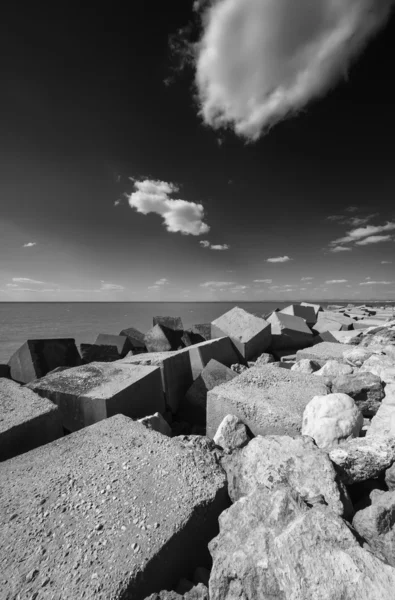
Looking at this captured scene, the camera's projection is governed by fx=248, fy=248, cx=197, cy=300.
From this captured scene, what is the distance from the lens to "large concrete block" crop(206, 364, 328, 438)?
1943mm

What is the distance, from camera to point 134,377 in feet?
8.32

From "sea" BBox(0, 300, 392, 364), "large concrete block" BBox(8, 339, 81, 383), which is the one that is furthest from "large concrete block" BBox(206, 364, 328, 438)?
"sea" BBox(0, 300, 392, 364)

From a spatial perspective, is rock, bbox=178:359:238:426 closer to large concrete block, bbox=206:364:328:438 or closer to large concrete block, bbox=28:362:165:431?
large concrete block, bbox=28:362:165:431

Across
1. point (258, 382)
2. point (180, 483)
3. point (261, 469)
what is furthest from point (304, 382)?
point (180, 483)

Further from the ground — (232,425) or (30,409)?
(30,409)

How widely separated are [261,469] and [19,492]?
50.0 inches

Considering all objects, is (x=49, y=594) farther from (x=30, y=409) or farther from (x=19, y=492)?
(x=30, y=409)

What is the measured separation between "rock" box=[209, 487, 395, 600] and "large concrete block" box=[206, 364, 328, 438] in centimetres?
88

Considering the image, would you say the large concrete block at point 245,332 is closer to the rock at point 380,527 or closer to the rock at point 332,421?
the rock at point 332,421

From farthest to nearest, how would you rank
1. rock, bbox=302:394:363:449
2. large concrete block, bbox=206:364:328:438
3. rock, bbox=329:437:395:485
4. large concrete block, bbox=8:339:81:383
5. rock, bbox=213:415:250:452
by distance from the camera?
1. large concrete block, bbox=8:339:81:383
2. large concrete block, bbox=206:364:328:438
3. rock, bbox=213:415:250:452
4. rock, bbox=302:394:363:449
5. rock, bbox=329:437:395:485

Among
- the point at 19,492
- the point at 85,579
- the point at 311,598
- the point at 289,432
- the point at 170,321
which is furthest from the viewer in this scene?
the point at 170,321

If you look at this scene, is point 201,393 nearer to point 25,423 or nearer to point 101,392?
point 101,392

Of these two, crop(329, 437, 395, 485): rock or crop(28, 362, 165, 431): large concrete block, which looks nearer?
crop(329, 437, 395, 485): rock

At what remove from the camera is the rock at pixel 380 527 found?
99cm
